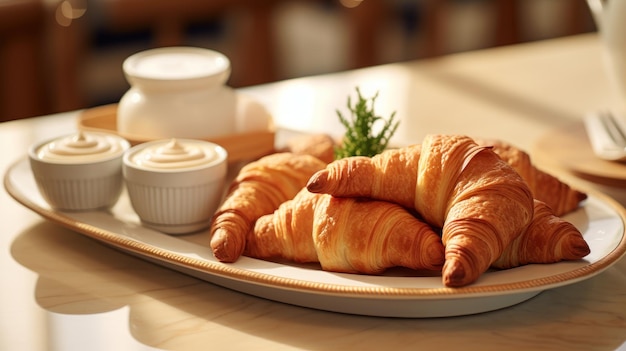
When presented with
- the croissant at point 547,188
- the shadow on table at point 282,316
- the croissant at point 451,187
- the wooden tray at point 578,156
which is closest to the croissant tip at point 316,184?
the croissant at point 451,187

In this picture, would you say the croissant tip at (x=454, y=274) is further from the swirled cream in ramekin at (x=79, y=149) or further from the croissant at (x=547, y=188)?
the swirled cream in ramekin at (x=79, y=149)

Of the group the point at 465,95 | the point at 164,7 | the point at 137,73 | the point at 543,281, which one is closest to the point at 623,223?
the point at 543,281

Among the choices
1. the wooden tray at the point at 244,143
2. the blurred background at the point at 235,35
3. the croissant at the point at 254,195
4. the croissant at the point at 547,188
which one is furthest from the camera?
the blurred background at the point at 235,35

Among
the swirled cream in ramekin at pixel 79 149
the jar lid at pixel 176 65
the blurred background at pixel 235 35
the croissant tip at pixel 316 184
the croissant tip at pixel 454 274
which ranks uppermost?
the jar lid at pixel 176 65

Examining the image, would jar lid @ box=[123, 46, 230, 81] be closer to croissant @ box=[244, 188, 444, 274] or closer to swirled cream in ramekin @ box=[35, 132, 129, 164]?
swirled cream in ramekin @ box=[35, 132, 129, 164]

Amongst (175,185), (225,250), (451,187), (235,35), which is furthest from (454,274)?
(235,35)

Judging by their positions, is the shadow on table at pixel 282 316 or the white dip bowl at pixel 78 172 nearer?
the shadow on table at pixel 282 316

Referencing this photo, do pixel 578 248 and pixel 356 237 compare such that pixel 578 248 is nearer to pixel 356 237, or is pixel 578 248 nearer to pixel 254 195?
pixel 356 237
